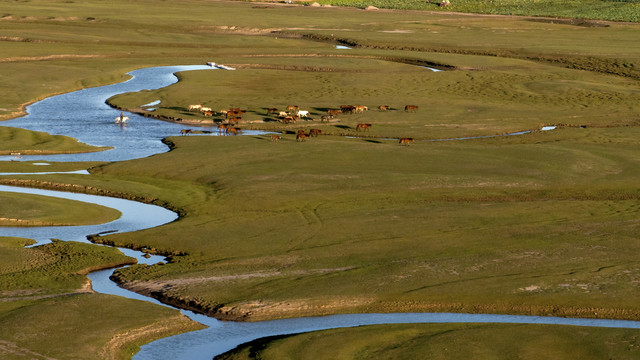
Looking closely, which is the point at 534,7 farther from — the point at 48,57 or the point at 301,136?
the point at 301,136

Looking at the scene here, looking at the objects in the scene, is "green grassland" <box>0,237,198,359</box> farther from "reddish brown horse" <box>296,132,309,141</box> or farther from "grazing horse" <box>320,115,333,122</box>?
"grazing horse" <box>320,115,333,122</box>

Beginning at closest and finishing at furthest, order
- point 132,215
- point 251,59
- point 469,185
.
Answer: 1. point 132,215
2. point 469,185
3. point 251,59

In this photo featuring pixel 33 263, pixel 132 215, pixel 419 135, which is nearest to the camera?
pixel 33 263

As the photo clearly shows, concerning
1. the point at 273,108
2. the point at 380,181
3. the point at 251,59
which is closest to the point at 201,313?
the point at 380,181

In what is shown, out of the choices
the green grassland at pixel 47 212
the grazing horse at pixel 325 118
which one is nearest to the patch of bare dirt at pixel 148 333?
the green grassland at pixel 47 212

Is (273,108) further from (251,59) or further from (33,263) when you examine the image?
(33,263)

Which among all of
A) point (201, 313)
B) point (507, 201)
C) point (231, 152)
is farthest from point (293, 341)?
point (231, 152)

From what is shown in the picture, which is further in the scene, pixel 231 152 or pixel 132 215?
pixel 231 152
